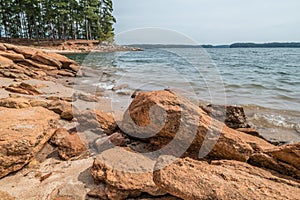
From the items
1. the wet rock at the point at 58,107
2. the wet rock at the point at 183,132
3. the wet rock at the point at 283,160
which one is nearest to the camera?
the wet rock at the point at 283,160

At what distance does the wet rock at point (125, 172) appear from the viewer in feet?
7.17

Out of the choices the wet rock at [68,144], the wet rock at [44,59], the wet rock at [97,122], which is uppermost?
the wet rock at [44,59]

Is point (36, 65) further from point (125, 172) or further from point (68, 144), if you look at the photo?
point (125, 172)

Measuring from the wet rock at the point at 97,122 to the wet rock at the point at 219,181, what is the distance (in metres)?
1.60

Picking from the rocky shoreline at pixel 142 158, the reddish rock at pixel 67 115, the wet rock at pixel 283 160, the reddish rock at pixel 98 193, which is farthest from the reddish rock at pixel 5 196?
the wet rock at pixel 283 160

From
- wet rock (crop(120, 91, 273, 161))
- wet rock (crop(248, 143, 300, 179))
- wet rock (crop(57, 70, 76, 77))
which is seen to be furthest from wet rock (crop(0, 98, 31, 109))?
wet rock (crop(57, 70, 76, 77))

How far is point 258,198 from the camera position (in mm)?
1733

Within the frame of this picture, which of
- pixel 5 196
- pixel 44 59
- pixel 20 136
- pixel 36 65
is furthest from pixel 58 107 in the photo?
pixel 44 59

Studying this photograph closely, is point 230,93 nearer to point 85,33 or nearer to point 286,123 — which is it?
point 286,123

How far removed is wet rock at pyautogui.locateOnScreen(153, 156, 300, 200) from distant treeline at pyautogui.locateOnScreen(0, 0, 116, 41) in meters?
49.8

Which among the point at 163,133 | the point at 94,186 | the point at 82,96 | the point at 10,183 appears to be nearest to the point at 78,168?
the point at 94,186

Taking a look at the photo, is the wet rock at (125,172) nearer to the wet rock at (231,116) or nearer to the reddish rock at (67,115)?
the reddish rock at (67,115)

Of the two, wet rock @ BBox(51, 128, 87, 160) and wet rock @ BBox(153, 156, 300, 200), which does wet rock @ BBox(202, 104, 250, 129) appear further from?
wet rock @ BBox(51, 128, 87, 160)

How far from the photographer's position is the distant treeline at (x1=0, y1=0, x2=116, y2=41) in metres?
45.3
